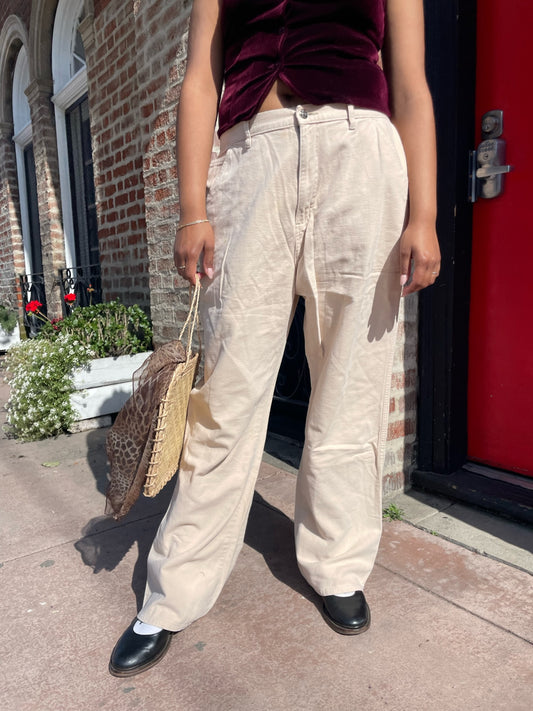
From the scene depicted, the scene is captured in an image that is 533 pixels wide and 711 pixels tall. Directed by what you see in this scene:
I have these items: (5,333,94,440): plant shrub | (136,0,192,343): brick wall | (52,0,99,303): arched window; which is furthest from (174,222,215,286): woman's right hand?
(52,0,99,303): arched window

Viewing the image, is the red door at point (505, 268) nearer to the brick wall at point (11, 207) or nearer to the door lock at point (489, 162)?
the door lock at point (489, 162)

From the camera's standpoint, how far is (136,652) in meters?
1.48

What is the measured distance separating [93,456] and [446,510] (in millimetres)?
2035

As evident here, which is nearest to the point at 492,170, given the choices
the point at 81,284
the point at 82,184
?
the point at 81,284

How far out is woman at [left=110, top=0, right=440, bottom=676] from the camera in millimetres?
1406

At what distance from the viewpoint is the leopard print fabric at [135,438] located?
58.4 inches

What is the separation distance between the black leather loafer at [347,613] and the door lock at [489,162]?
5.27ft

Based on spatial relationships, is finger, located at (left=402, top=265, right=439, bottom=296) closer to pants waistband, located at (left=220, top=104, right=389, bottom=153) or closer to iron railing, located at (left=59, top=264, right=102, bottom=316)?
pants waistband, located at (left=220, top=104, right=389, bottom=153)

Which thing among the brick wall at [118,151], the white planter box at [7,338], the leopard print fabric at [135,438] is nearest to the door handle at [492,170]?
the leopard print fabric at [135,438]

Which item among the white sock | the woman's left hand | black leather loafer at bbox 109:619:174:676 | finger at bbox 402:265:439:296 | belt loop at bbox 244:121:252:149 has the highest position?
belt loop at bbox 244:121:252:149

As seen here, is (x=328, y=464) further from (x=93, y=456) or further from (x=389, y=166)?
(x=93, y=456)

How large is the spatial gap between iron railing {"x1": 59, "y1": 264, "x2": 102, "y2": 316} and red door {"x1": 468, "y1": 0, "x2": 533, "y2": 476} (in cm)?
412

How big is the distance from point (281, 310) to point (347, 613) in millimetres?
903

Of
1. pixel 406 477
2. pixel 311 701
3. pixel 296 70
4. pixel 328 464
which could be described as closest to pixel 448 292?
pixel 406 477
